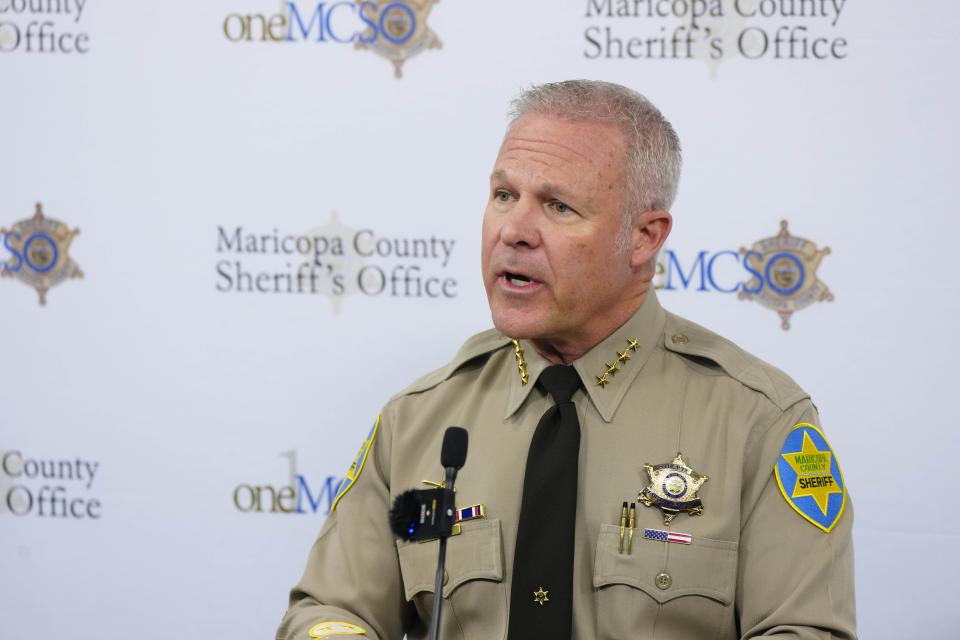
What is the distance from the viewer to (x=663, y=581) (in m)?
1.82

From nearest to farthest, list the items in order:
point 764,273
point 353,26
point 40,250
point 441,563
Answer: point 441,563
point 764,273
point 353,26
point 40,250

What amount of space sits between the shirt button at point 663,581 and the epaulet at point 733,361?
334 millimetres

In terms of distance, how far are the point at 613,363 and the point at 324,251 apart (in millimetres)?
1025

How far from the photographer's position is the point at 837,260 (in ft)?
8.42

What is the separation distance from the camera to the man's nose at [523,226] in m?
1.83

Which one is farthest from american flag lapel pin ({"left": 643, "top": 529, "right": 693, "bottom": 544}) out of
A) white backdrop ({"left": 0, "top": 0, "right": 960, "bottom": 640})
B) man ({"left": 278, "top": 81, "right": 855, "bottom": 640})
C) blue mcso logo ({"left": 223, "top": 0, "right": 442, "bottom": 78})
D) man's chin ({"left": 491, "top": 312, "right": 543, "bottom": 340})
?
blue mcso logo ({"left": 223, "top": 0, "right": 442, "bottom": 78})

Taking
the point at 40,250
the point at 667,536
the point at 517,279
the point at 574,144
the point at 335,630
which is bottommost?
the point at 335,630

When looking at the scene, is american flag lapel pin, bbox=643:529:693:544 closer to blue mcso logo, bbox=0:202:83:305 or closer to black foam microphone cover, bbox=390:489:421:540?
black foam microphone cover, bbox=390:489:421:540

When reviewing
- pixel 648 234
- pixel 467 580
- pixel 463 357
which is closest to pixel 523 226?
pixel 648 234

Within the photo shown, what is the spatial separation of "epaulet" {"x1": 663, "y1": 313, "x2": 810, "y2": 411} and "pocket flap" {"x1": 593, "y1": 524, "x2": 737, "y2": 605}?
10.4 inches

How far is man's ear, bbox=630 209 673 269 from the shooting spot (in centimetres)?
193

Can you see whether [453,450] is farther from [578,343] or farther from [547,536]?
[578,343]

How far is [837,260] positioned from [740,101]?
0.42m

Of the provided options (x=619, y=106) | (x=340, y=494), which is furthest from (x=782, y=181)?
(x=340, y=494)
